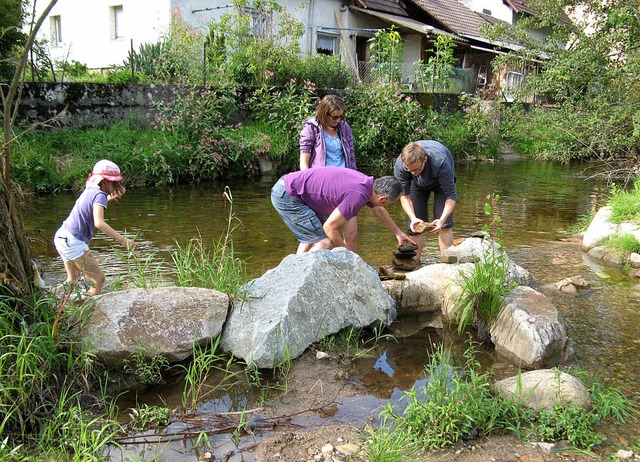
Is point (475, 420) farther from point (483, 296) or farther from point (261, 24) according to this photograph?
point (261, 24)

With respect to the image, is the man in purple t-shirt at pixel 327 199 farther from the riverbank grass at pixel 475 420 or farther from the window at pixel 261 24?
the window at pixel 261 24

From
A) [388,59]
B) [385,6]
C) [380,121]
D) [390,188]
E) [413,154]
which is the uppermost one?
[385,6]

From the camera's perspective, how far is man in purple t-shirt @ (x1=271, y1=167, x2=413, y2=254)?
4613mm

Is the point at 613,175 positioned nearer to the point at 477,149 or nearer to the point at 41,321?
the point at 477,149

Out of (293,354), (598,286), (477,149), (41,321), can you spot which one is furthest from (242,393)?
(477,149)

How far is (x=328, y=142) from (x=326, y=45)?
1702cm

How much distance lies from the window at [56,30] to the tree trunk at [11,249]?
20.1 metres

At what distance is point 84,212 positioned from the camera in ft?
14.9

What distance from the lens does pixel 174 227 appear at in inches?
310

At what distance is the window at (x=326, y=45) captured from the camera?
21119 mm

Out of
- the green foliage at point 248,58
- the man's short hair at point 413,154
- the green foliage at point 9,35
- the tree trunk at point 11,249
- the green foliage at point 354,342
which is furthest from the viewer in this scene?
the green foliage at point 248,58

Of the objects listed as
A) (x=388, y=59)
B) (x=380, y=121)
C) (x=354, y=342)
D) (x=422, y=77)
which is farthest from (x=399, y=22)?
(x=354, y=342)

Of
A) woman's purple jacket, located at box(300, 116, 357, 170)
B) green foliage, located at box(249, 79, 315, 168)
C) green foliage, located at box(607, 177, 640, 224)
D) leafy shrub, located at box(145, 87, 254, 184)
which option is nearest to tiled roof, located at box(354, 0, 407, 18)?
green foliage, located at box(249, 79, 315, 168)

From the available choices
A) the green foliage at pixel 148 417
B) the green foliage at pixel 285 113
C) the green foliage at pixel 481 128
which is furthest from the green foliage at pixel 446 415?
the green foliage at pixel 481 128
